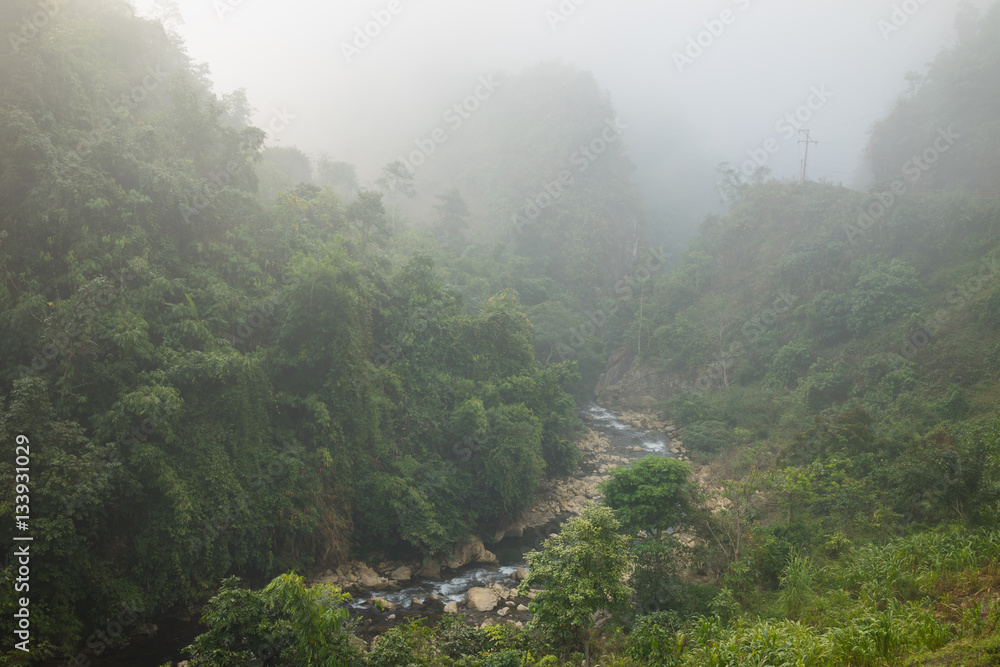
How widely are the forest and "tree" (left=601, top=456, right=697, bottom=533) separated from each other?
0.08m

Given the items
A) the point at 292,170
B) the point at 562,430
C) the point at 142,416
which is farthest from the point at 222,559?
the point at 292,170

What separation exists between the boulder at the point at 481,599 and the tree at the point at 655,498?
13.1 feet

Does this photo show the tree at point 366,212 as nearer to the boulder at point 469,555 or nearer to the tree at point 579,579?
the boulder at point 469,555

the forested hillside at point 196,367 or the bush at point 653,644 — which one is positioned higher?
the forested hillside at point 196,367

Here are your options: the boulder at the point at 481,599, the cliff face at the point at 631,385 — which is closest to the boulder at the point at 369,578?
the boulder at the point at 481,599

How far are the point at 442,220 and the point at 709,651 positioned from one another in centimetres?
4218

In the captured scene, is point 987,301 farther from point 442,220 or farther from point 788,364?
point 442,220

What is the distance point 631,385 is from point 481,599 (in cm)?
2406

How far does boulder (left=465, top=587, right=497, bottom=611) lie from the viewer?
12438 mm

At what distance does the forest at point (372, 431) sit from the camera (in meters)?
7.60

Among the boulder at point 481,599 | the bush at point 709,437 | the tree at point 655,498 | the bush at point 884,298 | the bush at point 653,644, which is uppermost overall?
the bush at point 884,298

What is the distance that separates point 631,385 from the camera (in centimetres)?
3447

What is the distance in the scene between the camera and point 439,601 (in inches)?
504

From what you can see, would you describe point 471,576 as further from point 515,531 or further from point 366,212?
point 366,212
